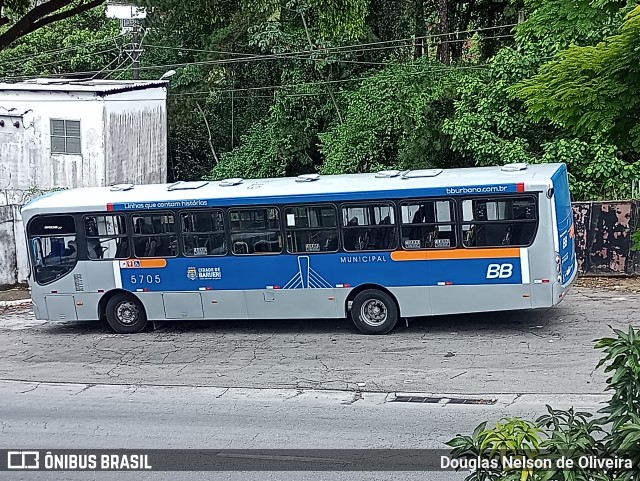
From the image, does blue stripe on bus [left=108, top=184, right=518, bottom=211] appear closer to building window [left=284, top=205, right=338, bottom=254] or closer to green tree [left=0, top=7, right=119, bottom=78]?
building window [left=284, top=205, right=338, bottom=254]

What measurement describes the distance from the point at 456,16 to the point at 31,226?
20.0 metres

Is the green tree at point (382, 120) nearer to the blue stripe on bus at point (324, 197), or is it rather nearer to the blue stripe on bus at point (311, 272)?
the blue stripe on bus at point (324, 197)

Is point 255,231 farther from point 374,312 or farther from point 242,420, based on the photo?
point 242,420

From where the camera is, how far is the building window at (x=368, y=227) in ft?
51.1

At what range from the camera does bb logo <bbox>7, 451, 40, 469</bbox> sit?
9.85 metres

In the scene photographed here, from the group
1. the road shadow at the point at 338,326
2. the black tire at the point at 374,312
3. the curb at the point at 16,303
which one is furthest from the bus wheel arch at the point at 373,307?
the curb at the point at 16,303

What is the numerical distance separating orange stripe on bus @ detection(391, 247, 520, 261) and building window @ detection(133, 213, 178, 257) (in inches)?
174

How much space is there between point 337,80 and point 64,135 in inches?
377

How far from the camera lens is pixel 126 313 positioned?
17.3 meters

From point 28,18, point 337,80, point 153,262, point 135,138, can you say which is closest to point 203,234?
point 153,262

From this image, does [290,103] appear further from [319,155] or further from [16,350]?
[16,350]

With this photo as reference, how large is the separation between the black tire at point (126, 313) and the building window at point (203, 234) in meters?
1.70

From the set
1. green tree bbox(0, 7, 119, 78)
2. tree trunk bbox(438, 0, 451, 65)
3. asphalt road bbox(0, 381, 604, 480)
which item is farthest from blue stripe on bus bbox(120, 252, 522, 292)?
green tree bbox(0, 7, 119, 78)

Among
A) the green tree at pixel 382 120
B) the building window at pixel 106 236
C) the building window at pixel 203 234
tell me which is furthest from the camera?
the green tree at pixel 382 120
